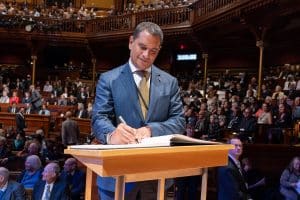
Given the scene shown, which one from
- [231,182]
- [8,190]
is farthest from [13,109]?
[231,182]

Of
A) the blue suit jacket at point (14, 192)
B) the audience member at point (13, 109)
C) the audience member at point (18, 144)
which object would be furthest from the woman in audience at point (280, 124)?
the audience member at point (13, 109)

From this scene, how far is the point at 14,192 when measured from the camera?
17.6 ft

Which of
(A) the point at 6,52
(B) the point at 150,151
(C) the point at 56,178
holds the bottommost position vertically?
(C) the point at 56,178

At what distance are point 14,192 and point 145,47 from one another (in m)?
3.77

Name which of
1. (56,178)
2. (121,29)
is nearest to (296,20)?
(121,29)

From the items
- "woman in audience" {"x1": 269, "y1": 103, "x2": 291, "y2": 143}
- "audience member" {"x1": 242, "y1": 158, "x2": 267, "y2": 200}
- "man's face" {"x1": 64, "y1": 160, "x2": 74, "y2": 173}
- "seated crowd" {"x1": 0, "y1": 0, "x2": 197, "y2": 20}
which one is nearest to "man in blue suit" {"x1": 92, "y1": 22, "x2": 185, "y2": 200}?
"man's face" {"x1": 64, "y1": 160, "x2": 74, "y2": 173}

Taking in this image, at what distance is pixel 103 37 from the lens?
1972 cm

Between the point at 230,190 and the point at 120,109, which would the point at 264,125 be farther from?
the point at 120,109

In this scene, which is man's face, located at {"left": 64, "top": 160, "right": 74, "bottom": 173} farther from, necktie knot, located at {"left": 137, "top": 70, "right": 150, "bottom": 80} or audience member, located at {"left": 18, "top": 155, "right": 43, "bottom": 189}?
necktie knot, located at {"left": 137, "top": 70, "right": 150, "bottom": 80}

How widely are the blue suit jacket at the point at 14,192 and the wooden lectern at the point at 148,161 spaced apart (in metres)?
3.83

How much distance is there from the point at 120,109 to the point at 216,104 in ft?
36.1

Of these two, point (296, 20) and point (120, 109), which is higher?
point (296, 20)

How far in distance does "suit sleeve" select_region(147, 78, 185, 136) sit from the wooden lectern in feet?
0.94

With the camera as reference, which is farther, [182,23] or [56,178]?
[182,23]
